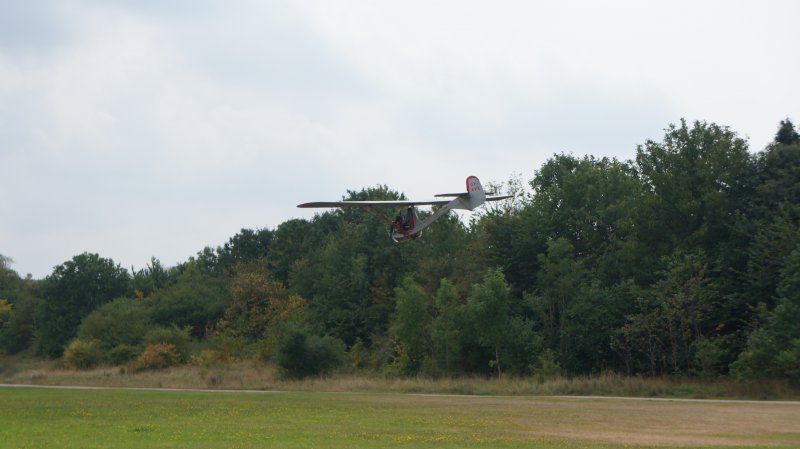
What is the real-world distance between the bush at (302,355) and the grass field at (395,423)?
72.3ft

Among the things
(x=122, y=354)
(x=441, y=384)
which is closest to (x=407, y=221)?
(x=441, y=384)

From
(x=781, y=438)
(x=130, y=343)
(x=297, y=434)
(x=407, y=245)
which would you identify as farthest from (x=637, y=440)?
(x=130, y=343)

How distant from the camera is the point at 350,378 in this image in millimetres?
60375

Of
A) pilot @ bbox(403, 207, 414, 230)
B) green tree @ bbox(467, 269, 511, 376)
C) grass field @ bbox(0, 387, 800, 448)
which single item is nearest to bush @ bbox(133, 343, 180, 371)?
green tree @ bbox(467, 269, 511, 376)

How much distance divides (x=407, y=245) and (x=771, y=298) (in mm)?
43036

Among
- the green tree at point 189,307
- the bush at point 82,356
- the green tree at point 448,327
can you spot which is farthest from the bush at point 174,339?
the green tree at point 448,327

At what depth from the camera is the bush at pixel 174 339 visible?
278ft

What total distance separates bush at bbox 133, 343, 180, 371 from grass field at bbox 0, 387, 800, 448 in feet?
135

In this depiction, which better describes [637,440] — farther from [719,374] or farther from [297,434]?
[719,374]

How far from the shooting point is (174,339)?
85312 mm

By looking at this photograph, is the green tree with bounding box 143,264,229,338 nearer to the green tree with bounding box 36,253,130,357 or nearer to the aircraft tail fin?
the green tree with bounding box 36,253,130,357

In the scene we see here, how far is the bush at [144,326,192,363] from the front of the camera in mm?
84625

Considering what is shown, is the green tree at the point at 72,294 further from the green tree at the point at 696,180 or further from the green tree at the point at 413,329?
the green tree at the point at 696,180

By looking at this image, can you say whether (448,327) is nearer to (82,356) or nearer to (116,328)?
(82,356)
